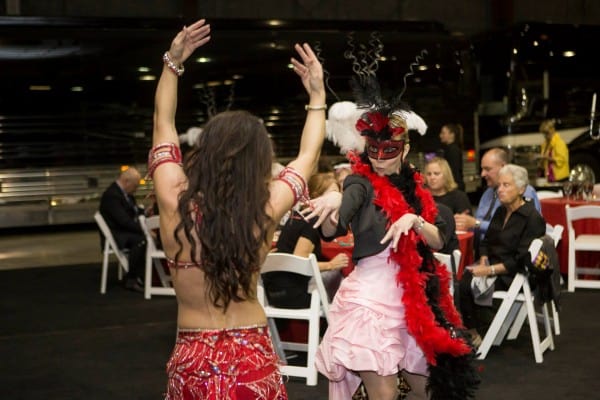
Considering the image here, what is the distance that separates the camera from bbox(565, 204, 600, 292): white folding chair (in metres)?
7.64

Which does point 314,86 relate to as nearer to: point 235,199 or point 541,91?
point 235,199

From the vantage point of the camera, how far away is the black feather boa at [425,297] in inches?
136

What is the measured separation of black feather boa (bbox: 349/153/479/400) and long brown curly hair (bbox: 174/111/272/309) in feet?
3.76

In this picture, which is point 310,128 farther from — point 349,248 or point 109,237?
point 109,237

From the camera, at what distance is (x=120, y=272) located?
887 cm

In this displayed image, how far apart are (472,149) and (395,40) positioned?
218 cm

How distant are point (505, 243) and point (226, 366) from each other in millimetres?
3574

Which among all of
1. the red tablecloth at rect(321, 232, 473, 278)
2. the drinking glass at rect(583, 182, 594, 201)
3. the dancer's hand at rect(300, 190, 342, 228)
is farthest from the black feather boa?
the drinking glass at rect(583, 182, 594, 201)

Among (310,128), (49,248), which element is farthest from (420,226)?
(49,248)

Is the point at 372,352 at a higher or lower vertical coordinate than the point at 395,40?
lower

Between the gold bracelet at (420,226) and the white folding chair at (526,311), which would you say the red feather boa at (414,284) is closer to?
the gold bracelet at (420,226)

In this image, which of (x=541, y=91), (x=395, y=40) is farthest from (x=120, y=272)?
(x=541, y=91)

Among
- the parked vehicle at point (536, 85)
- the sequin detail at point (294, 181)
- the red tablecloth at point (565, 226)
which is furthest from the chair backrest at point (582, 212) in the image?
the parked vehicle at point (536, 85)

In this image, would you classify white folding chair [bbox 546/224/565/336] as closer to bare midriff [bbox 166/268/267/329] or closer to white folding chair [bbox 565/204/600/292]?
white folding chair [bbox 565/204/600/292]
